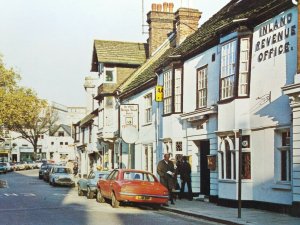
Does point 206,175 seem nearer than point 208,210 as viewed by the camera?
No

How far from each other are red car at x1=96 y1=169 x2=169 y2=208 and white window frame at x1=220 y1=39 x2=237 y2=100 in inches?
161

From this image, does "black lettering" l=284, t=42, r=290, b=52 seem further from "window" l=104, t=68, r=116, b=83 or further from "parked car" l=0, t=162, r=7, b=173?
"parked car" l=0, t=162, r=7, b=173

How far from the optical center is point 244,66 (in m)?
17.8

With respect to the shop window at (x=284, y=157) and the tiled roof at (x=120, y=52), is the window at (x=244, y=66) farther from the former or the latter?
the tiled roof at (x=120, y=52)

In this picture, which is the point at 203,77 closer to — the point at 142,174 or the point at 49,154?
the point at 142,174

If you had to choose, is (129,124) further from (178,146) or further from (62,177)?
(62,177)

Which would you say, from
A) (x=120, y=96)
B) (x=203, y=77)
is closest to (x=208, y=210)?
(x=203, y=77)

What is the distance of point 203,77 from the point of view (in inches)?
861

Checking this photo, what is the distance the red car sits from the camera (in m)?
18.0

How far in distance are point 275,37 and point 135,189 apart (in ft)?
22.7

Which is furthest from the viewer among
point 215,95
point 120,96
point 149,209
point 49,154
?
point 49,154

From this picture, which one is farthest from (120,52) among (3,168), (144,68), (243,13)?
(3,168)

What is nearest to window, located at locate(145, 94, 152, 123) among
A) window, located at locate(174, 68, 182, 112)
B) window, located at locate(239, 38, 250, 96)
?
window, located at locate(174, 68, 182, 112)

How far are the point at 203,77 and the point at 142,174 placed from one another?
16.9 ft
